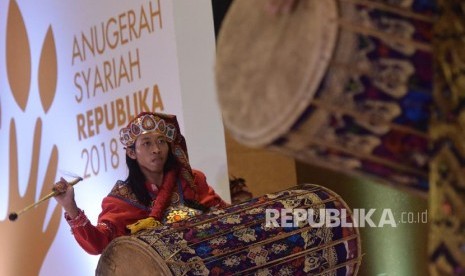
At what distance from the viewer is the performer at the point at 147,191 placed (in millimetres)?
3699

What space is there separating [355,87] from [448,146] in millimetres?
138

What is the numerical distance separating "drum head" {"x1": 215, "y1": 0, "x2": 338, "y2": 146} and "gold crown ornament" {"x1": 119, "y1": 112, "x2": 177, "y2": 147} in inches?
97.4

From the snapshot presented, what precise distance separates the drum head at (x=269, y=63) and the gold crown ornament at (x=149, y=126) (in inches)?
97.4

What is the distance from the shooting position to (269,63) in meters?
1.29

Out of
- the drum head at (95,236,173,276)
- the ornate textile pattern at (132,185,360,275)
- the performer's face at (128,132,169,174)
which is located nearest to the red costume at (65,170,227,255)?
the performer's face at (128,132,169,174)

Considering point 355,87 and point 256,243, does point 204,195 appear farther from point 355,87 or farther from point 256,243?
point 355,87

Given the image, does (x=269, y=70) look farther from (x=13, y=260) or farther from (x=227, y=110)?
(x=13, y=260)

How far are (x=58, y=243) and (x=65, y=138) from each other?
23.9 inches

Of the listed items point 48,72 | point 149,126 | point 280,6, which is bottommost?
point 149,126

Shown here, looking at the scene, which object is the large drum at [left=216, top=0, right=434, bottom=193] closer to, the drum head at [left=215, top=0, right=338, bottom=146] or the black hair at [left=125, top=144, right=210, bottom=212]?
the drum head at [left=215, top=0, right=338, bottom=146]

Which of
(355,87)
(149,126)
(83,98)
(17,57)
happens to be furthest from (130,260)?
(17,57)

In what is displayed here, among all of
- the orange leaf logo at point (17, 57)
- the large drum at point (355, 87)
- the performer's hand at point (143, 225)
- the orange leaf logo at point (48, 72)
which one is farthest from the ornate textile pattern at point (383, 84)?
the orange leaf logo at point (17, 57)

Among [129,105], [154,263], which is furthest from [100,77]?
[154,263]

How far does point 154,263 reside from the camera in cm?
312
